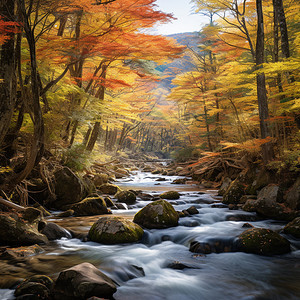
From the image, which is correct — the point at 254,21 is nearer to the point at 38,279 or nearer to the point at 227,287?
the point at 227,287

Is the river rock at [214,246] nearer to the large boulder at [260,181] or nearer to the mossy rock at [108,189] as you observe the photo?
the large boulder at [260,181]

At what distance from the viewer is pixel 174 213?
6570 mm

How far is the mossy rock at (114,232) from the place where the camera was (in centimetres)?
525

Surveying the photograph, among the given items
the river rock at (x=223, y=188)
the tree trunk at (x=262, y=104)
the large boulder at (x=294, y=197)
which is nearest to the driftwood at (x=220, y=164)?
the river rock at (x=223, y=188)

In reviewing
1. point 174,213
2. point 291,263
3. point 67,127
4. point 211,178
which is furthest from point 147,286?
point 211,178

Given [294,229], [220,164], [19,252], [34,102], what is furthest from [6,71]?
[220,164]

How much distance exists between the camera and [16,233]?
15.1ft

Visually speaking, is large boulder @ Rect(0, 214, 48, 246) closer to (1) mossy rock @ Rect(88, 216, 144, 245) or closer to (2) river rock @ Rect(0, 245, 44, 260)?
(2) river rock @ Rect(0, 245, 44, 260)

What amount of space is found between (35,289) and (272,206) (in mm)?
5826

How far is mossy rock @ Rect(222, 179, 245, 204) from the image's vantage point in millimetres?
8844

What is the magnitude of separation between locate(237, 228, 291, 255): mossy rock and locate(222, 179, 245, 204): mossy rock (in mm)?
3921

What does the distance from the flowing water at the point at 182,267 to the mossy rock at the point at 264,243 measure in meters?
0.13

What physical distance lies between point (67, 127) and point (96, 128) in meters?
2.52

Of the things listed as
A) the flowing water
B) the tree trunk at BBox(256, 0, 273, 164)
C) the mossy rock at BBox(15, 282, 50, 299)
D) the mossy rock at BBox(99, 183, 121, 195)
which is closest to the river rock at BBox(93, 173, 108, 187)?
the mossy rock at BBox(99, 183, 121, 195)
